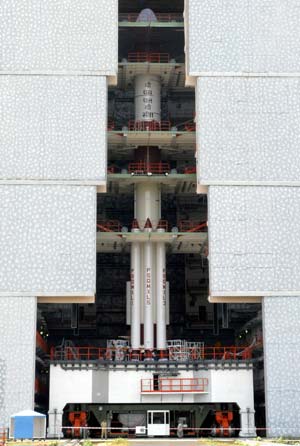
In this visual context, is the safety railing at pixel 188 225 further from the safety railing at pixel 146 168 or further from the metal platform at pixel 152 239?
the safety railing at pixel 146 168

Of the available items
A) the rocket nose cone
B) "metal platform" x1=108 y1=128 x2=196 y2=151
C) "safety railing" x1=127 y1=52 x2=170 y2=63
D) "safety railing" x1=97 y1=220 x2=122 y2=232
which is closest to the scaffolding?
the rocket nose cone

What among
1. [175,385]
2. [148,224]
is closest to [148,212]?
[148,224]

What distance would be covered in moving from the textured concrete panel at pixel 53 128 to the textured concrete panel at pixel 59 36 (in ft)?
3.39

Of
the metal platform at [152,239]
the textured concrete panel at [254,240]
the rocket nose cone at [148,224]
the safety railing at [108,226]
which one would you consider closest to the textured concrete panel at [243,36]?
the textured concrete panel at [254,240]

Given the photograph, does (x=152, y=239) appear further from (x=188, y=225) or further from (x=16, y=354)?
(x=16, y=354)

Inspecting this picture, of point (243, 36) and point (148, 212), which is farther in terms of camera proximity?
point (148, 212)

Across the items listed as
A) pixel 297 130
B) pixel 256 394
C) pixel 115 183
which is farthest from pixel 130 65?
pixel 256 394

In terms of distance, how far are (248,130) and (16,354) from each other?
2230cm

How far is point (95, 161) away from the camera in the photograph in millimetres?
56531

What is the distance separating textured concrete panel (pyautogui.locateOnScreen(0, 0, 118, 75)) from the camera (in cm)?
5800

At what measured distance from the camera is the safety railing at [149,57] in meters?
66.3

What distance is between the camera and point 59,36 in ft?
192

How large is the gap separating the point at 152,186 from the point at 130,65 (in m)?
9.65

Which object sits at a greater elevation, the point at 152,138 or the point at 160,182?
the point at 152,138
